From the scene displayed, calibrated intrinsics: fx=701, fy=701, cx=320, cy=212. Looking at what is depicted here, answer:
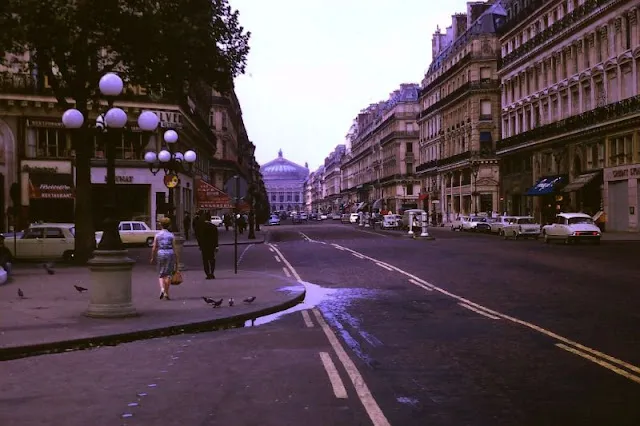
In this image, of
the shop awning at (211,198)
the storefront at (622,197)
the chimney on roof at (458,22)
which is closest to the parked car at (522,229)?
the storefront at (622,197)

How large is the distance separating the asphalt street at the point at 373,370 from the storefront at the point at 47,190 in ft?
105

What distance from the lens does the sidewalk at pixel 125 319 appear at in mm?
9637

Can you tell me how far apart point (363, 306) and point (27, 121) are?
34.2 metres

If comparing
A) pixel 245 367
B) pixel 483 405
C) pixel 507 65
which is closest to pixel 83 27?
pixel 245 367

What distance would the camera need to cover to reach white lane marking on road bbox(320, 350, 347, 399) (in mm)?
→ 6648

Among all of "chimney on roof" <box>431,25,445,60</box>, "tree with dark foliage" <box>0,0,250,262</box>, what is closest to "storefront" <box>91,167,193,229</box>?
"tree with dark foliage" <box>0,0,250,262</box>

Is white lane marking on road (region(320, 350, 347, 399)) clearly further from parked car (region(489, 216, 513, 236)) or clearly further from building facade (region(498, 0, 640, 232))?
parked car (region(489, 216, 513, 236))

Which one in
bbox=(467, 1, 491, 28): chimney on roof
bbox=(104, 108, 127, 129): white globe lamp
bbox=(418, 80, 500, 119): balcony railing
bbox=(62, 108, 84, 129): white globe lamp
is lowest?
bbox=(104, 108, 127, 129): white globe lamp

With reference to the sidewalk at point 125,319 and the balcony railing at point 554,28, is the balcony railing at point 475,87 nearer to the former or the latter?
the balcony railing at point 554,28

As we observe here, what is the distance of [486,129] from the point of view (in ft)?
235

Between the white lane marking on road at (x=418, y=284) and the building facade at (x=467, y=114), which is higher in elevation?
the building facade at (x=467, y=114)

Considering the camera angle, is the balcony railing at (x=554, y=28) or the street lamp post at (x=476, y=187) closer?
the balcony railing at (x=554, y=28)

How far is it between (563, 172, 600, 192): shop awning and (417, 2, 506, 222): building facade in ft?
46.4

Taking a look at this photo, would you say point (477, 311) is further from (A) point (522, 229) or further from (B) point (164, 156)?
(A) point (522, 229)
